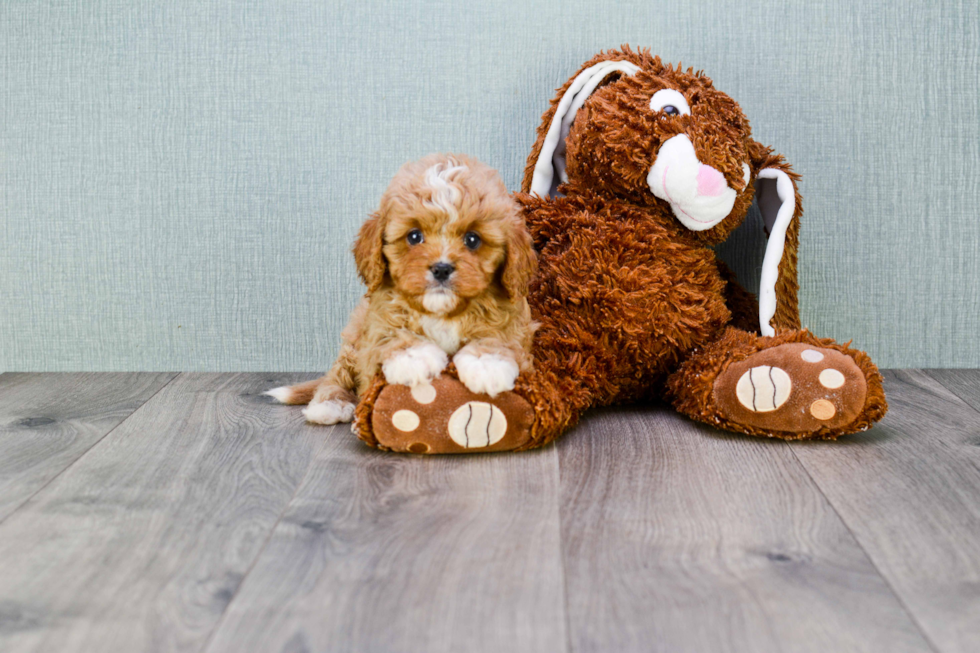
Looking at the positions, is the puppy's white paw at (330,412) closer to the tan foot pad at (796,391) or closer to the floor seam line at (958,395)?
the tan foot pad at (796,391)

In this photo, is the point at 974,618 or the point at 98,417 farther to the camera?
the point at 98,417

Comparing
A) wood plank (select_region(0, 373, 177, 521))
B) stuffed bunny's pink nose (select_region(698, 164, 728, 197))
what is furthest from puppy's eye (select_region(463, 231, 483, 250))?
wood plank (select_region(0, 373, 177, 521))

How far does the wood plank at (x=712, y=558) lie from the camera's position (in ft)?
2.81

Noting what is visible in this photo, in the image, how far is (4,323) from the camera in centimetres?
201

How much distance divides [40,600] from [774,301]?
52.6 inches

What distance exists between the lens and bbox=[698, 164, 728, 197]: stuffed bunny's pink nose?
1.54m

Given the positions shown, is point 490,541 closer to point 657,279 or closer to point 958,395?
point 657,279

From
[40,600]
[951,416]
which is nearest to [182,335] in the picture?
[40,600]

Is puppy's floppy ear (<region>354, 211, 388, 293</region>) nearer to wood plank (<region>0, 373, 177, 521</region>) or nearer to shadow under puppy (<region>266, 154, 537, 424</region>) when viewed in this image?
shadow under puppy (<region>266, 154, 537, 424</region>)

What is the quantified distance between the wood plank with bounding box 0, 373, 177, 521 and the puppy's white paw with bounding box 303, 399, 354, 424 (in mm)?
381

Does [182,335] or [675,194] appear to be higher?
[675,194]

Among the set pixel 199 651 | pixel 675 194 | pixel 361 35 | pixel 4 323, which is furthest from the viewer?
pixel 4 323

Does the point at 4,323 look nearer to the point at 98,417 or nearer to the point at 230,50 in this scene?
the point at 98,417

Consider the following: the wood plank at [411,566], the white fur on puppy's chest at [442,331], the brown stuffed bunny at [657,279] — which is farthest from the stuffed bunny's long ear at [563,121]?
the wood plank at [411,566]
